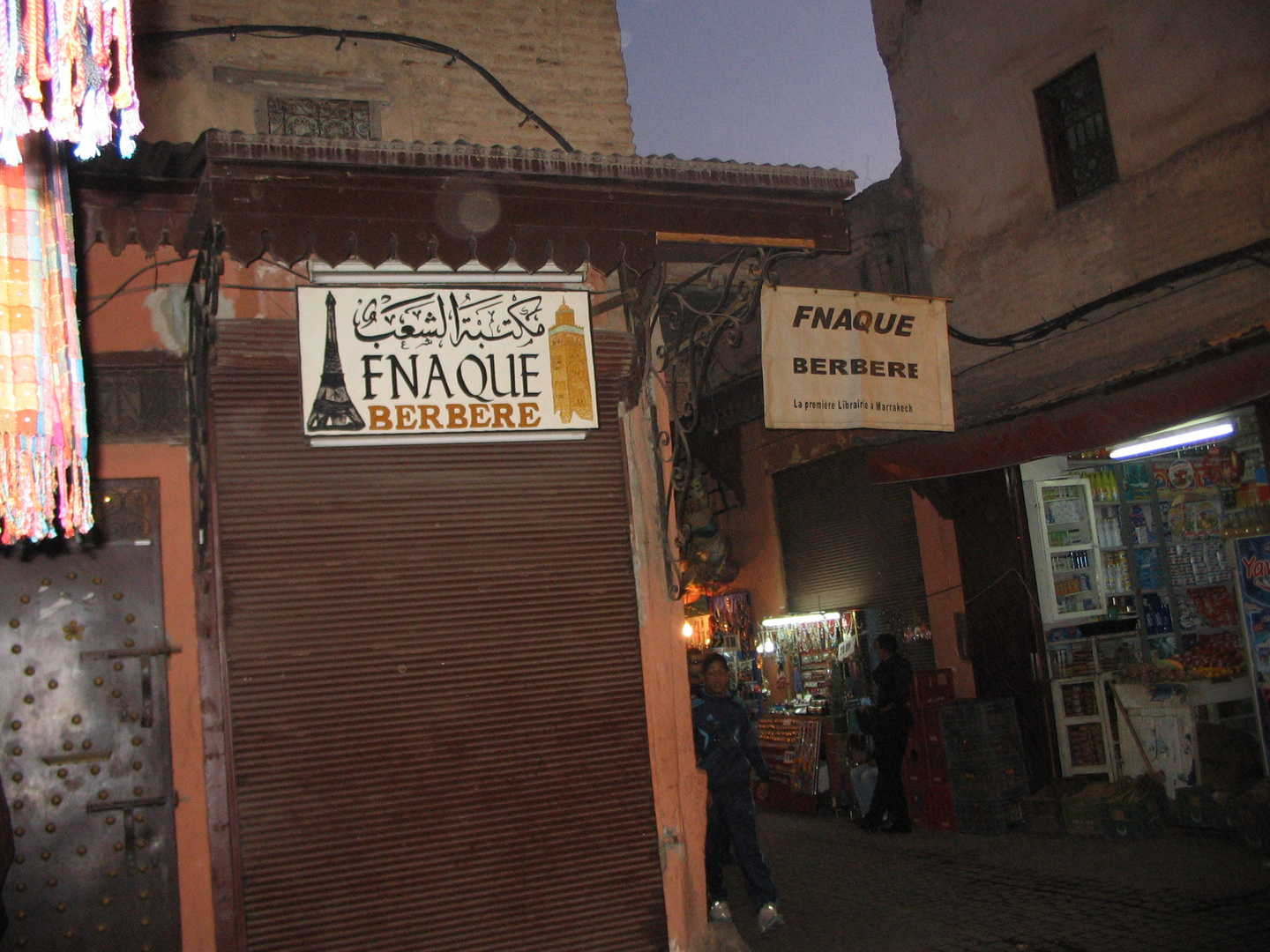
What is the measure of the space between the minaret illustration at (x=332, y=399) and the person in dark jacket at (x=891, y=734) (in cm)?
607

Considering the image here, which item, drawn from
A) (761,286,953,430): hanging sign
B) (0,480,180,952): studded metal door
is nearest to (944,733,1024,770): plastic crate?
(761,286,953,430): hanging sign

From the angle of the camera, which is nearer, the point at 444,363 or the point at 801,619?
the point at 444,363

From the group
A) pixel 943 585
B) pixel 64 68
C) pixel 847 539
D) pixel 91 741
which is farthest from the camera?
pixel 847 539

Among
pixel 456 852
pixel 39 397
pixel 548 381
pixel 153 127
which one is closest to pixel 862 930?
pixel 456 852

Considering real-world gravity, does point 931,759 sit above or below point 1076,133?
below

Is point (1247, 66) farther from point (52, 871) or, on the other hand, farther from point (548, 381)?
point (52, 871)

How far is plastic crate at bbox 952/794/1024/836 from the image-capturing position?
9602 mm

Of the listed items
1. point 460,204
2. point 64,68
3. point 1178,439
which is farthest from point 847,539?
point 64,68

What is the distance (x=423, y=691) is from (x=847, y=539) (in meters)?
7.74

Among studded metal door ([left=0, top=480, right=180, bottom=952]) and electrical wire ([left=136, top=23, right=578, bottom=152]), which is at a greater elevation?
electrical wire ([left=136, top=23, right=578, bottom=152])

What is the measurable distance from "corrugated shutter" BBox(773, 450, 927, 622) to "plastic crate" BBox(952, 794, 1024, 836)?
2.46 metres

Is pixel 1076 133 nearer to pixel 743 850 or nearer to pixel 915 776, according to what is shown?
pixel 915 776

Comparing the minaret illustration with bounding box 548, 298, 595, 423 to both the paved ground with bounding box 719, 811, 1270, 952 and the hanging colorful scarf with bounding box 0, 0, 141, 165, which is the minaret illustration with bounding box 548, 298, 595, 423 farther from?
the hanging colorful scarf with bounding box 0, 0, 141, 165

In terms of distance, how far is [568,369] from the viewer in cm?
645
